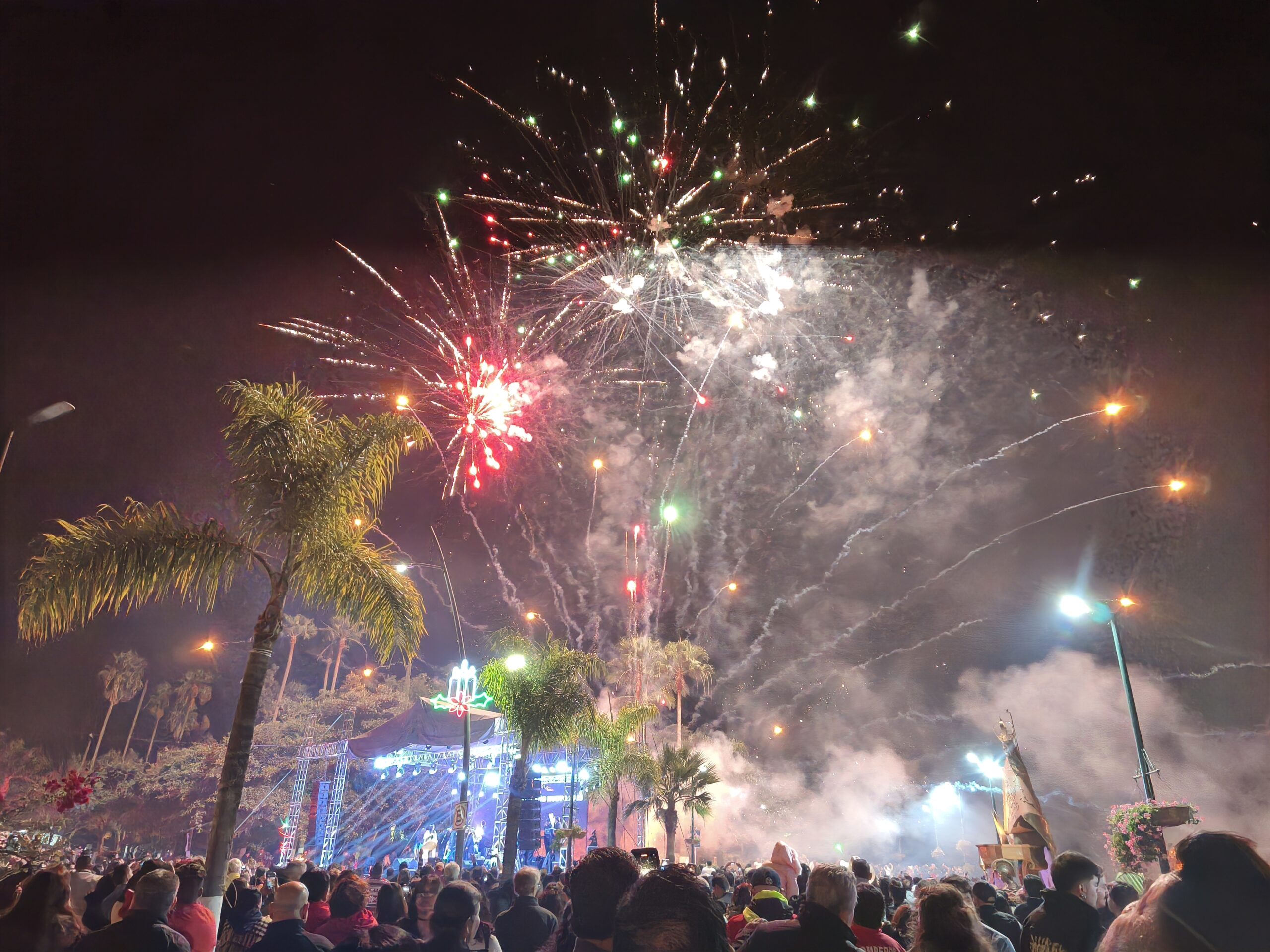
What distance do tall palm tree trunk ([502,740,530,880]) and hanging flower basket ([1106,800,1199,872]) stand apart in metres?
13.2

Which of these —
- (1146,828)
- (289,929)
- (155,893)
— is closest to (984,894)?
(289,929)

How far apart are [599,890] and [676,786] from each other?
3310 centimetres

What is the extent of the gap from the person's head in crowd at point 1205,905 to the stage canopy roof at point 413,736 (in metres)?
38.0

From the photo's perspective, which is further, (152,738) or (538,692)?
(152,738)

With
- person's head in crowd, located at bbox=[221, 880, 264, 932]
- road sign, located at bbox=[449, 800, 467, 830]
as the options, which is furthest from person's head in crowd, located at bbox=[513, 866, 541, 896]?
road sign, located at bbox=[449, 800, 467, 830]

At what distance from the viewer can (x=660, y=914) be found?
9.48 ft

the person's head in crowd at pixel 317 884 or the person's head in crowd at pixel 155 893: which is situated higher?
the person's head in crowd at pixel 155 893

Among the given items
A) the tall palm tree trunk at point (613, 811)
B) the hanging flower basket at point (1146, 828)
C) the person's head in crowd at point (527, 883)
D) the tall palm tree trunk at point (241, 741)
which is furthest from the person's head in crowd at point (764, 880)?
the tall palm tree trunk at point (613, 811)

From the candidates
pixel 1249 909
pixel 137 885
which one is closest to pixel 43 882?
pixel 137 885

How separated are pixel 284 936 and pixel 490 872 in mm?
15395

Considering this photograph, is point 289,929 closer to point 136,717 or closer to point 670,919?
point 670,919

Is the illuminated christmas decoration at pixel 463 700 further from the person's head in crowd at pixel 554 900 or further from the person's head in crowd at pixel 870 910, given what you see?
the person's head in crowd at pixel 870 910

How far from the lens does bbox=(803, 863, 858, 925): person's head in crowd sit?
3619 millimetres

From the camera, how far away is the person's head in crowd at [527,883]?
20.1 ft
